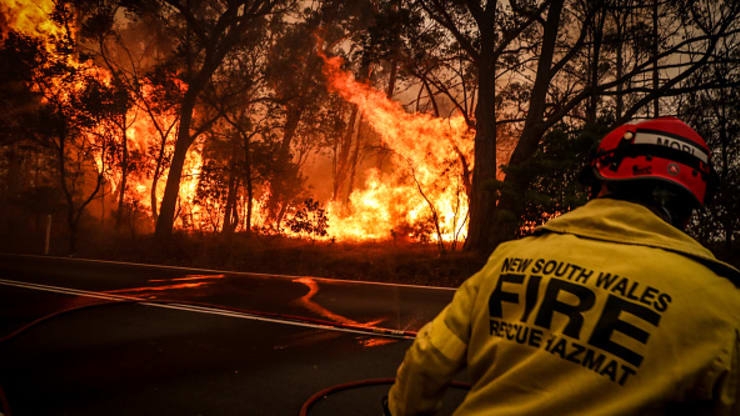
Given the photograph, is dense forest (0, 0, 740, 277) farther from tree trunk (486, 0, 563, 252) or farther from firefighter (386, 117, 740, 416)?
firefighter (386, 117, 740, 416)

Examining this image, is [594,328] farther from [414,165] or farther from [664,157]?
[414,165]

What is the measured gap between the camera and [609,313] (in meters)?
1.32

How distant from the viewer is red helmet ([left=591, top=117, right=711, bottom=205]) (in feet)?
5.06

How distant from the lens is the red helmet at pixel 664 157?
1.54 m

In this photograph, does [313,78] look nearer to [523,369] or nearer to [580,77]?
[580,77]

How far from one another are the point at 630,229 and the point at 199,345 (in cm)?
524

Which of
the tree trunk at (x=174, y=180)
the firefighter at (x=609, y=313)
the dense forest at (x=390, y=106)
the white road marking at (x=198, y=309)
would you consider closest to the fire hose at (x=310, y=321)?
the white road marking at (x=198, y=309)

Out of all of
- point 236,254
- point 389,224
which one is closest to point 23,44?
point 236,254

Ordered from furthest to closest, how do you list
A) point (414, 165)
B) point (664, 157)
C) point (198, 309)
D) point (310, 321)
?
point (414, 165)
point (198, 309)
point (310, 321)
point (664, 157)

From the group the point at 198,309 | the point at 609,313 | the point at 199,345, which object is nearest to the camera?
the point at 609,313

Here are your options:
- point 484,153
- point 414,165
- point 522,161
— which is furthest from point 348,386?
A: point 414,165

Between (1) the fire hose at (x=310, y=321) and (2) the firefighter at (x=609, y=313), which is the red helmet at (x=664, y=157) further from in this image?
(1) the fire hose at (x=310, y=321)

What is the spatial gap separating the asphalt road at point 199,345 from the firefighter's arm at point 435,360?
2.28 metres

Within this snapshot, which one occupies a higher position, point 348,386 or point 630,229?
point 630,229
